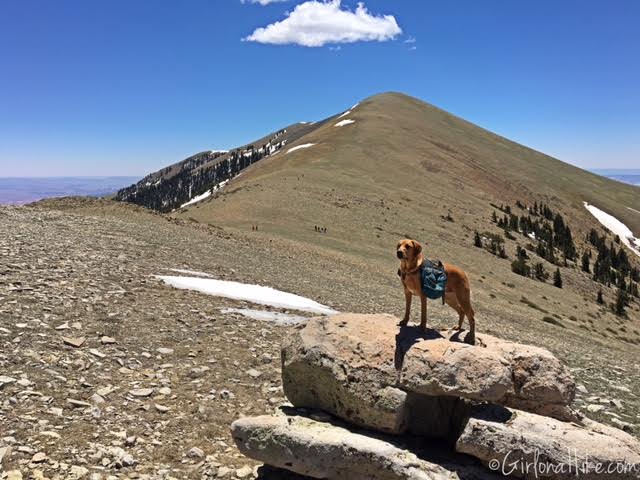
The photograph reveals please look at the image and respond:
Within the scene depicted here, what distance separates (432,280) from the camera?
9.18 meters

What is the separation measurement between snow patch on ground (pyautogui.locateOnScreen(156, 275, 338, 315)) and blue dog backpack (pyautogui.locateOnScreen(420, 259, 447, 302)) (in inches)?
400

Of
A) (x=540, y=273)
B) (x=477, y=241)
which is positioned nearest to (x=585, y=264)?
(x=540, y=273)

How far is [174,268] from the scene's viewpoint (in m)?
20.8

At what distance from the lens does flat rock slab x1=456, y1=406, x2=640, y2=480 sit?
7031mm

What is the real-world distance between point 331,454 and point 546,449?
3169 mm

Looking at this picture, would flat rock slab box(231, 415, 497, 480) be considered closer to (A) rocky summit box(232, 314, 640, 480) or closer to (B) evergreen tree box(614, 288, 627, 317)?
(A) rocky summit box(232, 314, 640, 480)

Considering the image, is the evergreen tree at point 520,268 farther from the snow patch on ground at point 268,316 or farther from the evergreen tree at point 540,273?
the snow patch on ground at point 268,316

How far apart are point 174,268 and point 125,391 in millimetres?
11459

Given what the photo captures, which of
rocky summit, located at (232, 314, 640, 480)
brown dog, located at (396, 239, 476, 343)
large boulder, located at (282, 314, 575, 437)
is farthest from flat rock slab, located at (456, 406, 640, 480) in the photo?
brown dog, located at (396, 239, 476, 343)

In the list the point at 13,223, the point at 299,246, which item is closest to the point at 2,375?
the point at 13,223

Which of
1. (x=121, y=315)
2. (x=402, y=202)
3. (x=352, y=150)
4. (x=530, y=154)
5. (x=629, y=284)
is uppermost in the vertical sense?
(x=530, y=154)

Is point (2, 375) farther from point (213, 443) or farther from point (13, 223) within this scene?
point (13, 223)

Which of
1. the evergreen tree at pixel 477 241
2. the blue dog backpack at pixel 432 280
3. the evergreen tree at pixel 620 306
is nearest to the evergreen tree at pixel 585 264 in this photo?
the evergreen tree at pixel 620 306

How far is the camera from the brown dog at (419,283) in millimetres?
9094
